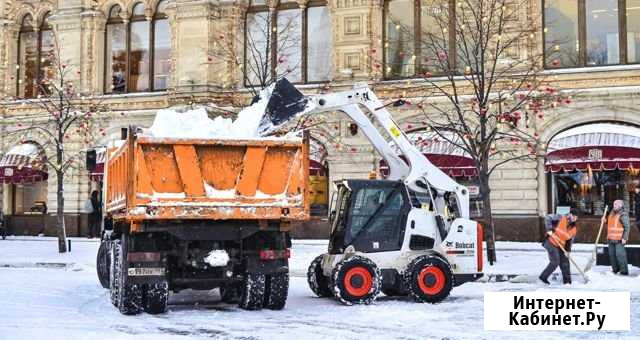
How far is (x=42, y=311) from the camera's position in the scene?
1264 cm

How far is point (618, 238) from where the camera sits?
17.0 m

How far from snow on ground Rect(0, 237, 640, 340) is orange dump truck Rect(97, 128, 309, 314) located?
49cm

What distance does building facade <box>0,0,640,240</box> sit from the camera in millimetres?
25422

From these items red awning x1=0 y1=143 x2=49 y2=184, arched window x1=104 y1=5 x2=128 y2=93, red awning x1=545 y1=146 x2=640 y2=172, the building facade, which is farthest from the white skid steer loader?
red awning x1=0 y1=143 x2=49 y2=184

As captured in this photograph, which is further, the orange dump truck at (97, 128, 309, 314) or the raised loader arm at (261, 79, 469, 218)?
the raised loader arm at (261, 79, 469, 218)

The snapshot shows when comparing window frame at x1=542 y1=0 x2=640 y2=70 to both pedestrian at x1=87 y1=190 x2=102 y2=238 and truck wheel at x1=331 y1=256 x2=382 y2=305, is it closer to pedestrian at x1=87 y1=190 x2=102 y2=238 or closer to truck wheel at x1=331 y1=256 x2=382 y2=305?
truck wheel at x1=331 y1=256 x2=382 y2=305

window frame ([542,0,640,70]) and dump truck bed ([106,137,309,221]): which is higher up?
window frame ([542,0,640,70])

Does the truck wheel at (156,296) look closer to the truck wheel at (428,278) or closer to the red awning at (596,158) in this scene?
the truck wheel at (428,278)

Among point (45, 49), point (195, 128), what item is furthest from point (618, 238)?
point (45, 49)

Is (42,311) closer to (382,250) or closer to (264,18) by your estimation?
(382,250)

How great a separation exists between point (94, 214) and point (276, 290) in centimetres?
1949

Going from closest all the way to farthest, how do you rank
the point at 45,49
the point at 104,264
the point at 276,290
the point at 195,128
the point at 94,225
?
the point at 195,128, the point at 276,290, the point at 104,264, the point at 94,225, the point at 45,49

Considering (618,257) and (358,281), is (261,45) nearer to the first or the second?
(618,257)

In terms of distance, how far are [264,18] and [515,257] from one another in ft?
44.3
